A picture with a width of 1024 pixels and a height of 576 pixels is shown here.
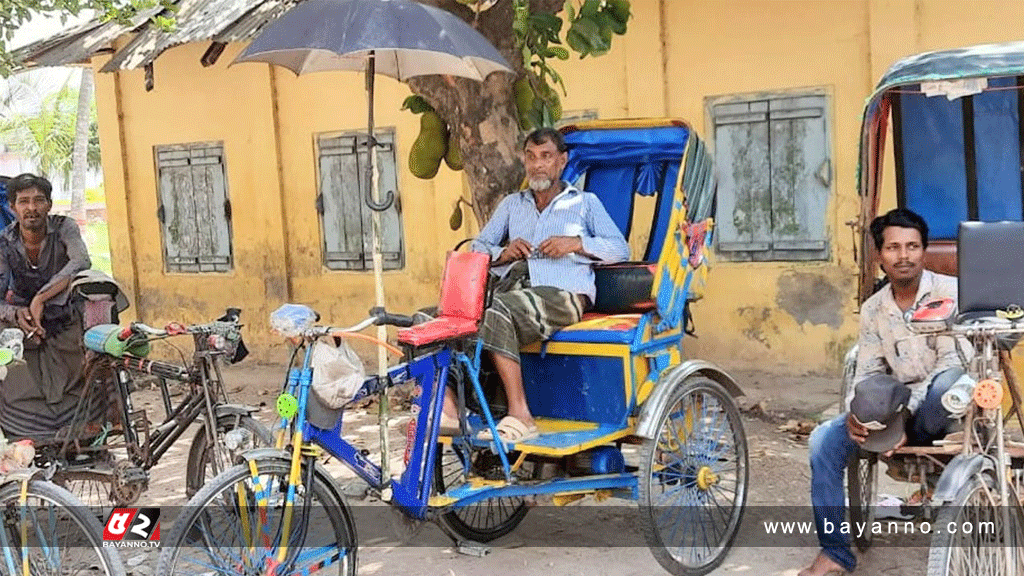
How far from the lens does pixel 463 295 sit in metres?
4.18

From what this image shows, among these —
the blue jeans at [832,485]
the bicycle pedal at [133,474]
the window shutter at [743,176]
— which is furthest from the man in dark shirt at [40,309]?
the window shutter at [743,176]

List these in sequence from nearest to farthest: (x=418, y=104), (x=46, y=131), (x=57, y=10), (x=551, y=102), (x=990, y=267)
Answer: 1. (x=990, y=267)
2. (x=57, y=10)
3. (x=551, y=102)
4. (x=418, y=104)
5. (x=46, y=131)

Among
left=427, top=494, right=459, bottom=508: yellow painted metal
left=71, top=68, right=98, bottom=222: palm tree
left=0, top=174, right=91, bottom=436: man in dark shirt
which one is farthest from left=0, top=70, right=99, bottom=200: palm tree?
left=427, top=494, right=459, bottom=508: yellow painted metal

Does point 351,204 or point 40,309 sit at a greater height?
point 351,204

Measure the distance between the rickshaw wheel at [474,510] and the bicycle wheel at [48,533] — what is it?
1.28 meters

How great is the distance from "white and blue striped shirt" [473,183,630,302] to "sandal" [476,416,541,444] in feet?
2.20

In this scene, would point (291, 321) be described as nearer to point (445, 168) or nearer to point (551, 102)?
point (551, 102)

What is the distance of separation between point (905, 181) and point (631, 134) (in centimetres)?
134

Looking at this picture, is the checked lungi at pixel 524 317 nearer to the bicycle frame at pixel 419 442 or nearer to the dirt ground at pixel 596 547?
the bicycle frame at pixel 419 442

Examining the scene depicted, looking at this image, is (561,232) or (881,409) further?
(561,232)

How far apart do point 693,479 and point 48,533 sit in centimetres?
248

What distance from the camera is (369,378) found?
3.78 meters

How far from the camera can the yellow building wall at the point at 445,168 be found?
24.1 feet

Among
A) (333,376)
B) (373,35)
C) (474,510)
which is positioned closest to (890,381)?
(333,376)
